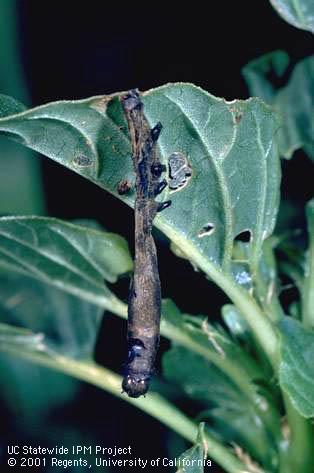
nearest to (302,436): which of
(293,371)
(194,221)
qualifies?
(293,371)

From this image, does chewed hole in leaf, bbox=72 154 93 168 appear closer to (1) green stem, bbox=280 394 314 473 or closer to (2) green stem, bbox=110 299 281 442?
(2) green stem, bbox=110 299 281 442

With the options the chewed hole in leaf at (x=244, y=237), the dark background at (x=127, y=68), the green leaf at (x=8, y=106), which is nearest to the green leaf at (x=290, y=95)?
the dark background at (x=127, y=68)

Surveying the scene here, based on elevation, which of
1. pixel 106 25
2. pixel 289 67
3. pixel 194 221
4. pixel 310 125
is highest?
pixel 106 25

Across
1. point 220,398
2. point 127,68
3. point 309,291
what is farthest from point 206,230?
point 127,68

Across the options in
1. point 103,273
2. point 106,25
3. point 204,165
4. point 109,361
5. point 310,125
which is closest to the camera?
point 204,165

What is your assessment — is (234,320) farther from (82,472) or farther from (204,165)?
(82,472)

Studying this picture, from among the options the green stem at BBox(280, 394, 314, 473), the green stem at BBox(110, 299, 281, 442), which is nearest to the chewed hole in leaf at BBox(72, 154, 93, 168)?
the green stem at BBox(110, 299, 281, 442)

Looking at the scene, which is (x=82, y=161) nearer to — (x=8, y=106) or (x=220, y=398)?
(x=8, y=106)
